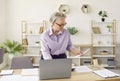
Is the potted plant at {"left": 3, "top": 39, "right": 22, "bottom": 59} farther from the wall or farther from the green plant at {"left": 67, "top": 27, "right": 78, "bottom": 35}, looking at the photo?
the green plant at {"left": 67, "top": 27, "right": 78, "bottom": 35}

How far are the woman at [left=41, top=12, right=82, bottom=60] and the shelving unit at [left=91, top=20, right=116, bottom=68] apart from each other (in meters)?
3.59

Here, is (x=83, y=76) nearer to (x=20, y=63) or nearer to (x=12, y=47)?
(x=20, y=63)

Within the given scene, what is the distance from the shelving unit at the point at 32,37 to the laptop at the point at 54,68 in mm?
3987

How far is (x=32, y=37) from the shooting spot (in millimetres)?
6102

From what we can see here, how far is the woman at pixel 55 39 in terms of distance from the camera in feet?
7.27

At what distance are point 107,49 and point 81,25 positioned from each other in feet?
3.42

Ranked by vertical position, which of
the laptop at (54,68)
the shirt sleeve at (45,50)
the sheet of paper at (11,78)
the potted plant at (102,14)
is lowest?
the sheet of paper at (11,78)

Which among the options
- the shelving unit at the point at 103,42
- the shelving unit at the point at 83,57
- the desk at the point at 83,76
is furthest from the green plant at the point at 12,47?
the desk at the point at 83,76

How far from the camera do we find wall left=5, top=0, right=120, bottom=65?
5961mm

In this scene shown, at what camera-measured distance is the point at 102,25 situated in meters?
6.04

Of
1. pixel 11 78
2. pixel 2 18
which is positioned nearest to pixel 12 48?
pixel 2 18

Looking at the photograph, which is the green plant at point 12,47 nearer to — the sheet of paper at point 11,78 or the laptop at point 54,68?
the sheet of paper at point 11,78

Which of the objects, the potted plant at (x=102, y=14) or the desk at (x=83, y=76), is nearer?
the desk at (x=83, y=76)

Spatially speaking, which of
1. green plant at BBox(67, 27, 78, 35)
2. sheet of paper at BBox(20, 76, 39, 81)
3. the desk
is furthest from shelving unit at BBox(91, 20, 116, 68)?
sheet of paper at BBox(20, 76, 39, 81)
